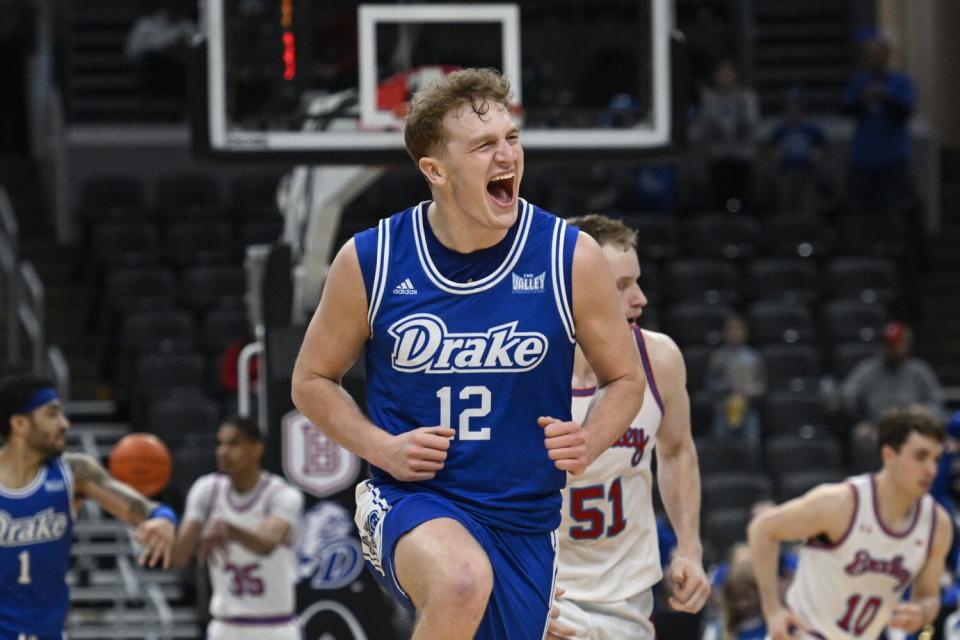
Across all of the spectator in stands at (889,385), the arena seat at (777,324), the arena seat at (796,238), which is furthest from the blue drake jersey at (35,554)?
the arena seat at (796,238)

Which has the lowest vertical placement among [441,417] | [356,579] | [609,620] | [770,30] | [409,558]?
[356,579]

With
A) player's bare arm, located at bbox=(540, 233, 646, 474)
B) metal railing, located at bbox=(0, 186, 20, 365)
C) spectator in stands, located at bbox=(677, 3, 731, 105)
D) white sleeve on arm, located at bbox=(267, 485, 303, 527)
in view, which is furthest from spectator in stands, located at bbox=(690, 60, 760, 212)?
player's bare arm, located at bbox=(540, 233, 646, 474)

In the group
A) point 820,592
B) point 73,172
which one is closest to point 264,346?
point 820,592

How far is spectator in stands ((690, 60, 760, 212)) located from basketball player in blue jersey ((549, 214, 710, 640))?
1148 centimetres

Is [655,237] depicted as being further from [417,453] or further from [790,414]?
[417,453]

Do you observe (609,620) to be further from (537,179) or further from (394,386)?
(537,179)

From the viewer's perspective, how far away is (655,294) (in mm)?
16016

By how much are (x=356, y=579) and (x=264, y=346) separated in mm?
1419

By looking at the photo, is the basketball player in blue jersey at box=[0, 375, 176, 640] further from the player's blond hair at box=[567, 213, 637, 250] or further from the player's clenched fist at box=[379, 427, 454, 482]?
the player's clenched fist at box=[379, 427, 454, 482]

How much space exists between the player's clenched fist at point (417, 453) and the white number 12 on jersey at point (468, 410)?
51 millimetres

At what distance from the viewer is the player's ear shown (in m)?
4.80

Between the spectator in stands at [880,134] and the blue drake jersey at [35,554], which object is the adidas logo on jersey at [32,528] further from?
the spectator in stands at [880,134]

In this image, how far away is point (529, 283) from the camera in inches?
188

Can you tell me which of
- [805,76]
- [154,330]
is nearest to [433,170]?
Answer: [154,330]
